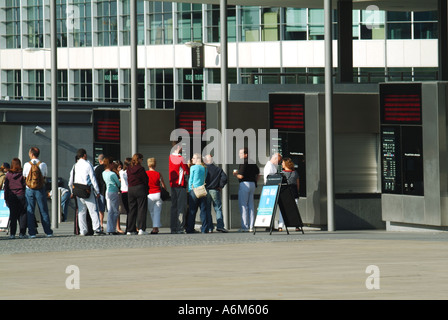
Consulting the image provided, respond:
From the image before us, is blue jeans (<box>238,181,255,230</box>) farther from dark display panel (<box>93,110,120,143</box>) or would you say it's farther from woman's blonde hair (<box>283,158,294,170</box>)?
dark display panel (<box>93,110,120,143</box>)

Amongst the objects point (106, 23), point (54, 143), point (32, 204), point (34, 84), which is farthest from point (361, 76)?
point (34, 84)

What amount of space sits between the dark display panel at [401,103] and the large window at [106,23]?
168 ft

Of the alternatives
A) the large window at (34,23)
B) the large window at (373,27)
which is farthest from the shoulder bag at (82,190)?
the large window at (34,23)

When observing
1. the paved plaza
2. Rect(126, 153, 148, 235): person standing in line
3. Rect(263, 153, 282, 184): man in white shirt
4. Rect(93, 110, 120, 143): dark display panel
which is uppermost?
Rect(93, 110, 120, 143): dark display panel

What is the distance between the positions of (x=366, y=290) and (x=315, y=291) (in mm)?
494

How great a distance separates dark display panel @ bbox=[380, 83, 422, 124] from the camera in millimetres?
22578

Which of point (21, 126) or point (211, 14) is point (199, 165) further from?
point (211, 14)

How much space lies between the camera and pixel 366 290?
1249 cm

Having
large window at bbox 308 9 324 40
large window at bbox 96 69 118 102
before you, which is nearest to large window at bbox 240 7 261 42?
large window at bbox 308 9 324 40

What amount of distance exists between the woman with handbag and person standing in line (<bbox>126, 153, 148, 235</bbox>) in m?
0.91

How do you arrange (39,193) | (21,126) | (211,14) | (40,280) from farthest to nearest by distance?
(211,14), (21,126), (39,193), (40,280)

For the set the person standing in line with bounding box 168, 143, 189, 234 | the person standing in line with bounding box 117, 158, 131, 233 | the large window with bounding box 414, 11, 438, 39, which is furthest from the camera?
the large window with bounding box 414, 11, 438, 39

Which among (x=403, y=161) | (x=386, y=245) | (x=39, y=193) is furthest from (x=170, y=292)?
(x=403, y=161)

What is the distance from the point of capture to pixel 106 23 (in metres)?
74.6
